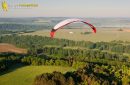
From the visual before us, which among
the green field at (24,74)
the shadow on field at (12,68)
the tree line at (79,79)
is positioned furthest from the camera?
the shadow on field at (12,68)

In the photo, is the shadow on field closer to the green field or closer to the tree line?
the green field

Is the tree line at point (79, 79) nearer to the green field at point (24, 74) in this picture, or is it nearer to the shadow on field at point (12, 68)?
the green field at point (24, 74)

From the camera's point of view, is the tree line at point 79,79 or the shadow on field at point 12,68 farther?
the shadow on field at point 12,68

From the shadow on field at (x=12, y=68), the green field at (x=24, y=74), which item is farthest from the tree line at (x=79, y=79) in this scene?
the shadow on field at (x=12, y=68)

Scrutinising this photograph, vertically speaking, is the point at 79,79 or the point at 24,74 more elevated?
the point at 79,79

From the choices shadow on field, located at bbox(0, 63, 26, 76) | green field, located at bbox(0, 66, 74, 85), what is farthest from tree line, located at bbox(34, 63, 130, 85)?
shadow on field, located at bbox(0, 63, 26, 76)

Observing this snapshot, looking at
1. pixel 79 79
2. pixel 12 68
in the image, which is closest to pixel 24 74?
pixel 12 68

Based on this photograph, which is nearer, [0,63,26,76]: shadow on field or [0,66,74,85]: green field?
[0,66,74,85]: green field

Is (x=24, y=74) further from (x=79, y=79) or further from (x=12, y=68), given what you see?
(x=79, y=79)

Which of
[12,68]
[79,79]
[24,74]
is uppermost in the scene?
[79,79]

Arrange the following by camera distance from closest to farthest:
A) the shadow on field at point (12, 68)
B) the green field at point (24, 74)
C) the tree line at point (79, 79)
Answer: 1. the tree line at point (79, 79)
2. the green field at point (24, 74)
3. the shadow on field at point (12, 68)
